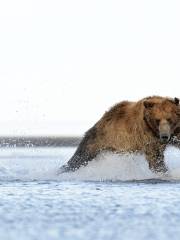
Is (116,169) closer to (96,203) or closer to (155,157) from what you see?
(155,157)

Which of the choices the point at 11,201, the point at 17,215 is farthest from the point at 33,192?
the point at 17,215

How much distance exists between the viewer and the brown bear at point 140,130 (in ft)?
40.0

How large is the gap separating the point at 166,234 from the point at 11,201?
9.98 feet

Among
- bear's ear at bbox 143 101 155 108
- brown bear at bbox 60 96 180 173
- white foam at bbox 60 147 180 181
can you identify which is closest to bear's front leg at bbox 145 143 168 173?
brown bear at bbox 60 96 180 173

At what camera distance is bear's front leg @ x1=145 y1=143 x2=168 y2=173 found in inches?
498

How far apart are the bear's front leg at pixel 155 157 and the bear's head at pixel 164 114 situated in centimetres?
40

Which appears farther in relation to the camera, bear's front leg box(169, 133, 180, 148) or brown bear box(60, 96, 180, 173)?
bear's front leg box(169, 133, 180, 148)

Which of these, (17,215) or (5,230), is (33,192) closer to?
(17,215)

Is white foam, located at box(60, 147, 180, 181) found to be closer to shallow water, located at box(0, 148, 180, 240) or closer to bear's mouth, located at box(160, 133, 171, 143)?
shallow water, located at box(0, 148, 180, 240)

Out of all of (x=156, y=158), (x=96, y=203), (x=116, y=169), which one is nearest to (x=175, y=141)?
(x=156, y=158)

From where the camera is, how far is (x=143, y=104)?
40.4 feet

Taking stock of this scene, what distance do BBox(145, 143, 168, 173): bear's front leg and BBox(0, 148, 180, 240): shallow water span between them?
0.16m

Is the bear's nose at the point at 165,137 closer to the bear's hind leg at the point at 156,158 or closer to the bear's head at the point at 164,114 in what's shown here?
the bear's head at the point at 164,114

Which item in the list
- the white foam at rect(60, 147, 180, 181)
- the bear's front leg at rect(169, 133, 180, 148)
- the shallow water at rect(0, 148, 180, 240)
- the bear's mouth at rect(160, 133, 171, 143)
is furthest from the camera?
the white foam at rect(60, 147, 180, 181)
